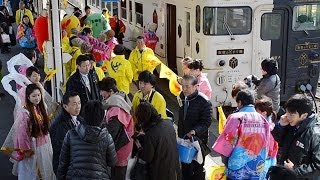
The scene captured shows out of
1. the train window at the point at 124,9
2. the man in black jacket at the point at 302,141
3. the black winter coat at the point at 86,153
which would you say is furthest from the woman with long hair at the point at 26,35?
the man in black jacket at the point at 302,141

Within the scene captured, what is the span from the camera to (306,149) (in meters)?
4.44

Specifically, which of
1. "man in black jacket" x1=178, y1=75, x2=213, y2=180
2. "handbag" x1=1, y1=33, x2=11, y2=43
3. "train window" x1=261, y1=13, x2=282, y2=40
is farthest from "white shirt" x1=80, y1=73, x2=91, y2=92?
"handbag" x1=1, y1=33, x2=11, y2=43

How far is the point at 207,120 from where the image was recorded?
19.5 ft

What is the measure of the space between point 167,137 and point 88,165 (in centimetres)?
93

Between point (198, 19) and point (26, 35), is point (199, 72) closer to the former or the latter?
point (198, 19)

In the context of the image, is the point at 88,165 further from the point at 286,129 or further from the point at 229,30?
the point at 229,30

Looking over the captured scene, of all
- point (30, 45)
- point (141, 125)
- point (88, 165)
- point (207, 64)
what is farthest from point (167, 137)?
point (30, 45)

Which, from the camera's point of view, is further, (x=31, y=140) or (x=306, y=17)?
(x=306, y=17)

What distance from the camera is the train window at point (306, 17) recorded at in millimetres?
9852

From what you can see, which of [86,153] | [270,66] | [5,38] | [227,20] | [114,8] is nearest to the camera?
[86,153]

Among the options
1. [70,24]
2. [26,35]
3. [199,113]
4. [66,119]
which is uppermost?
[66,119]

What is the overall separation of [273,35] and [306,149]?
5653 millimetres

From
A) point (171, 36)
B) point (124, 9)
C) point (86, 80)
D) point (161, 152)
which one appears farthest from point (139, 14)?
point (161, 152)

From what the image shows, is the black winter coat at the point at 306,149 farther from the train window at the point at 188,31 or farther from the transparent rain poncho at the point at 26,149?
the train window at the point at 188,31
